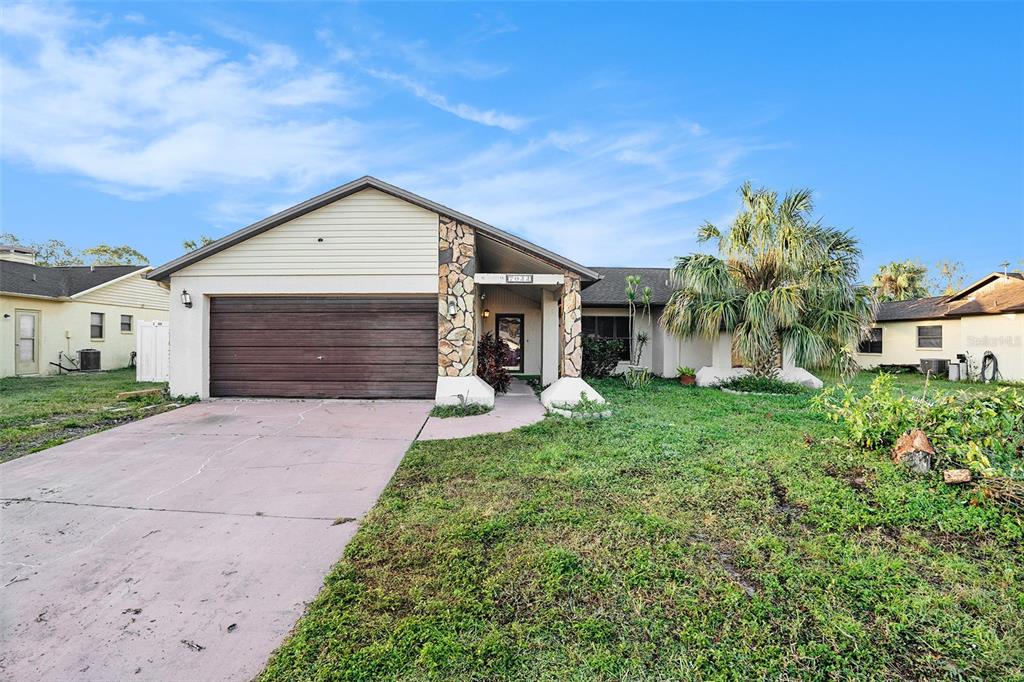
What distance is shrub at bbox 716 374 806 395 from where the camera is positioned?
10.5 meters

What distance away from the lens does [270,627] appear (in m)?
2.27

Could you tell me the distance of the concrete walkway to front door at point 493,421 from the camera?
6.32 metres

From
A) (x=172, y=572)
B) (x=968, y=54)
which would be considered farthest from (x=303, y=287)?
(x=968, y=54)

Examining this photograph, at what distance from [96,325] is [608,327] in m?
18.9

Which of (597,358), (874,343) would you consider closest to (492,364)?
(597,358)

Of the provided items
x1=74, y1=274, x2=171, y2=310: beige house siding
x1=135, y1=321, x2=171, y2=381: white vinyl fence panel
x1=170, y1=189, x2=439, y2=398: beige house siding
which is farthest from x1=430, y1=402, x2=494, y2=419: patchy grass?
x1=74, y1=274, x2=171, y2=310: beige house siding

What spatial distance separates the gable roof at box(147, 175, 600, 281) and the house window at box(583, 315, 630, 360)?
19.5 feet

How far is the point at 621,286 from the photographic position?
1496 cm

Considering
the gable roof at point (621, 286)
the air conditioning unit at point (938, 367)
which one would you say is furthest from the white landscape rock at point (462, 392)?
the air conditioning unit at point (938, 367)

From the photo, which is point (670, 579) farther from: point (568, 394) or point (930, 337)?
point (930, 337)

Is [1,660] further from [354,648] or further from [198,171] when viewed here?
[198,171]

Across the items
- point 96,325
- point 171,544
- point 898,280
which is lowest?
point 171,544

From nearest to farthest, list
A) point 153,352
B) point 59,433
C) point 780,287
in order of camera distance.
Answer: point 59,433
point 780,287
point 153,352

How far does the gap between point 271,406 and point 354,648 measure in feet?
23.7
